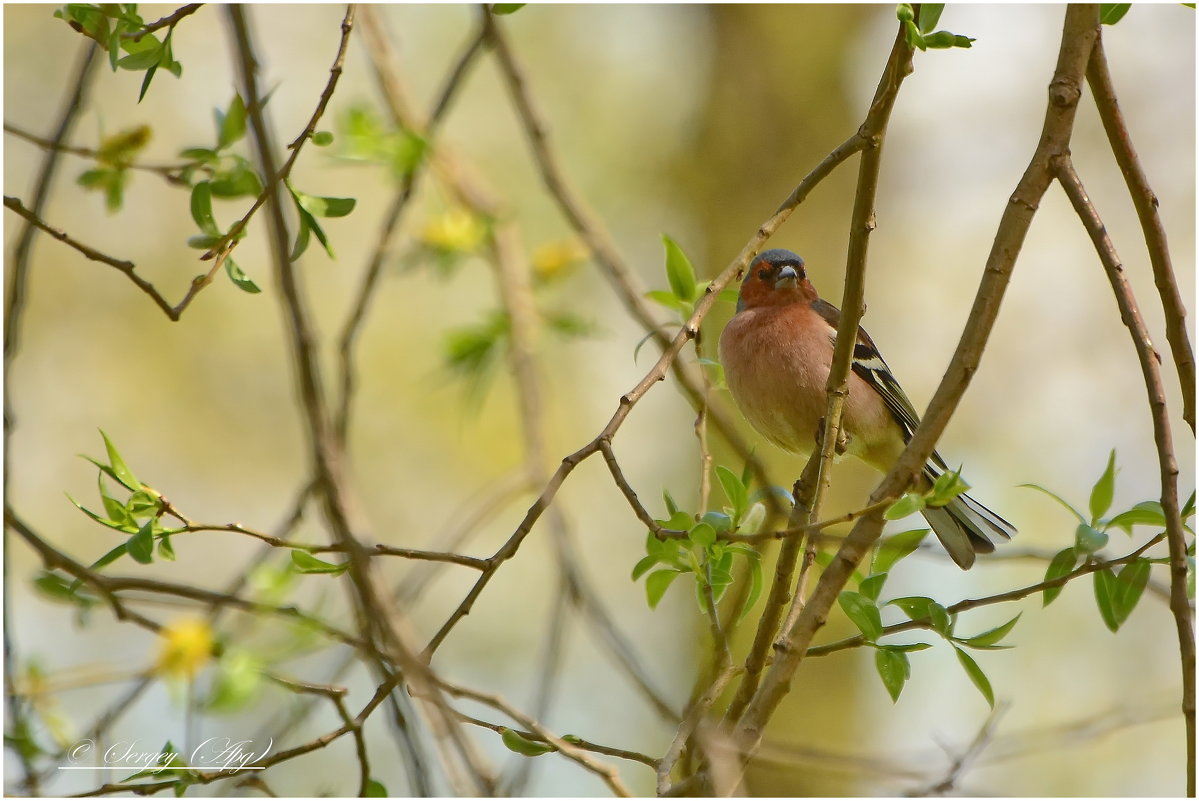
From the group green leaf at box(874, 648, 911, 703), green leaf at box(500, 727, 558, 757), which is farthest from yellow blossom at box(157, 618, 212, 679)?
green leaf at box(874, 648, 911, 703)

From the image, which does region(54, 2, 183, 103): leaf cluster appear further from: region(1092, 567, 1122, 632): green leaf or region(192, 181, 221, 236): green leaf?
region(1092, 567, 1122, 632): green leaf

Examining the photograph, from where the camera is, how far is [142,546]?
2.71m

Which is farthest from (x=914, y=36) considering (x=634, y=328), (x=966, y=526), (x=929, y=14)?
(x=634, y=328)

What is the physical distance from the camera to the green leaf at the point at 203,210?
3.14 m

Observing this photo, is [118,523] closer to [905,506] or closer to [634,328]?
[905,506]

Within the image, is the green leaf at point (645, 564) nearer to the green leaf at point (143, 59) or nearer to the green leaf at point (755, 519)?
the green leaf at point (755, 519)

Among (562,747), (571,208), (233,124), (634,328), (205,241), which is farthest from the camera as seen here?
(634,328)

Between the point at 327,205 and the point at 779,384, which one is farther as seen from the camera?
the point at 779,384

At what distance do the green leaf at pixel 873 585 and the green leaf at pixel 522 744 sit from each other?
94 cm

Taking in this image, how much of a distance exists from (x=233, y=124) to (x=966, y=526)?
12.5 feet

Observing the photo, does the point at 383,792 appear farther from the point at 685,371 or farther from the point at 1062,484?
the point at 1062,484

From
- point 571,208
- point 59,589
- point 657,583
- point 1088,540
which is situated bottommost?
point 59,589

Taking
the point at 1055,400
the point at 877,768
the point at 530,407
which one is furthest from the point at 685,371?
the point at 1055,400

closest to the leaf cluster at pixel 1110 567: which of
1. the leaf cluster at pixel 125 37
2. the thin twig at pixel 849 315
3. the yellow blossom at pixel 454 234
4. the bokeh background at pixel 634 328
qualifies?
the thin twig at pixel 849 315
